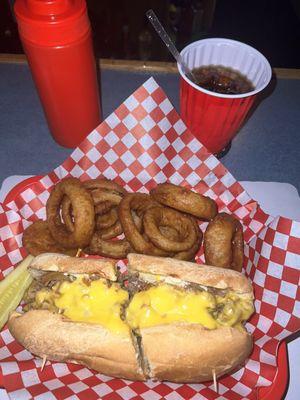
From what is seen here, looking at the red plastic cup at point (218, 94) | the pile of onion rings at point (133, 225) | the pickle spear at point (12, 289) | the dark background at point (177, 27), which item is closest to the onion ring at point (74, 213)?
the pile of onion rings at point (133, 225)

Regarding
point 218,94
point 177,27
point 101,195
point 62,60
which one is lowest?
point 101,195

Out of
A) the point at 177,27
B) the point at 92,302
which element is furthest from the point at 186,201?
the point at 177,27

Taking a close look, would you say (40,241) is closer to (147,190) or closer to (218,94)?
(147,190)

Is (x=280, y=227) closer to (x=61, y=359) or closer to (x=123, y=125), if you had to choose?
(x=123, y=125)

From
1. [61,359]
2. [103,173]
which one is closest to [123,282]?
[61,359]

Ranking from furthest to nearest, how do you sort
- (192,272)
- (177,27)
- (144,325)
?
(177,27) → (192,272) → (144,325)

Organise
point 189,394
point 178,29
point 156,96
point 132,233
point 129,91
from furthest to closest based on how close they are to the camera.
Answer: point 178,29, point 129,91, point 156,96, point 132,233, point 189,394

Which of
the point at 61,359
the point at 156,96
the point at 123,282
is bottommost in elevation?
the point at 61,359
